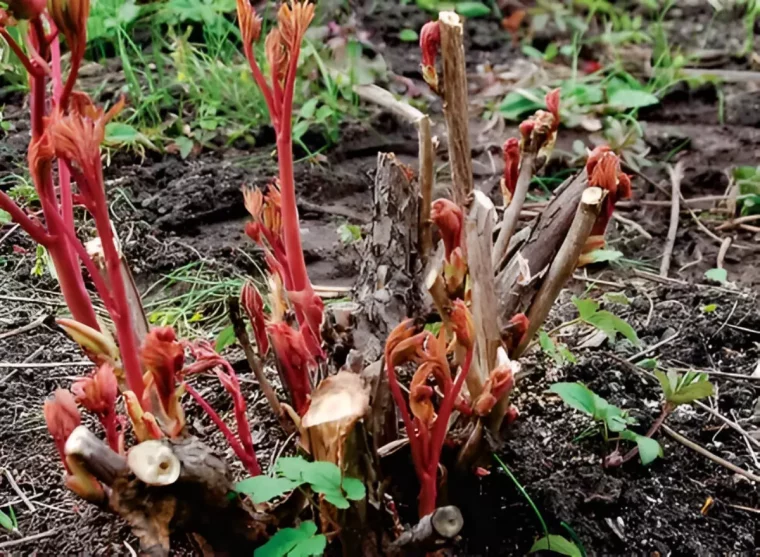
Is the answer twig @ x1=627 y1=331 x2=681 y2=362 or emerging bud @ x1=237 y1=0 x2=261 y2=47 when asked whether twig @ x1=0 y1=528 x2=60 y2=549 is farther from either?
twig @ x1=627 y1=331 x2=681 y2=362

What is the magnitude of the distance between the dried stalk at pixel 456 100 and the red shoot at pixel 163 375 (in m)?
0.42

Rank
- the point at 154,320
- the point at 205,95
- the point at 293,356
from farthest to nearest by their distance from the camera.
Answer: the point at 205,95 < the point at 154,320 < the point at 293,356

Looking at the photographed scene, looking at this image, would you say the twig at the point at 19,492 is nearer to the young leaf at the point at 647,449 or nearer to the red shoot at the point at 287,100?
the red shoot at the point at 287,100

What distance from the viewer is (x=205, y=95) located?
2.20m

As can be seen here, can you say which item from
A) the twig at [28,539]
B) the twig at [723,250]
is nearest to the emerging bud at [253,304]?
the twig at [28,539]

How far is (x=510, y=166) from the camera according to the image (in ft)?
3.47

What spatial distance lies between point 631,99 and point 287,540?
6.32 feet

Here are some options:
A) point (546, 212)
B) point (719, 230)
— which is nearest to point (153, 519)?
point (546, 212)

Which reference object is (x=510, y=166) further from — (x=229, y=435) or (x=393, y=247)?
(x=229, y=435)

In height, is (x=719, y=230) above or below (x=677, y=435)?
below

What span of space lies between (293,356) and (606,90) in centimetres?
188

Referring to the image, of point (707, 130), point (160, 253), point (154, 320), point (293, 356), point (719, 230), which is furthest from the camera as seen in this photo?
point (707, 130)

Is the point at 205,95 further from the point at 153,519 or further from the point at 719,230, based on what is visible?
the point at 153,519

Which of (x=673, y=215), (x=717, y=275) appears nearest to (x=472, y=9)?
(x=673, y=215)
